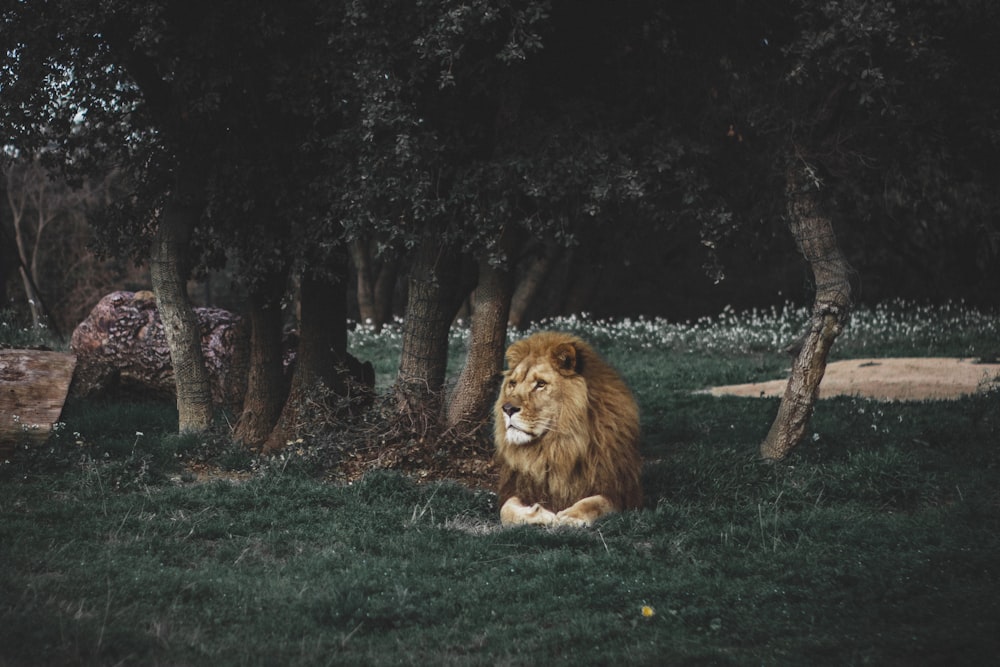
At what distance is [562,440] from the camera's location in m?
7.81

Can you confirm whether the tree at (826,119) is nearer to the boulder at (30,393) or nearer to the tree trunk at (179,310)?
the tree trunk at (179,310)

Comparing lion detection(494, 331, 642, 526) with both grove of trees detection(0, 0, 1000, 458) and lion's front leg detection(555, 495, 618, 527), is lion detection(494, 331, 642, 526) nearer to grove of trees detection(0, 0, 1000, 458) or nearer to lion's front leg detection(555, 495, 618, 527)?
lion's front leg detection(555, 495, 618, 527)

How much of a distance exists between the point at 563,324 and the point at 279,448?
12461 mm

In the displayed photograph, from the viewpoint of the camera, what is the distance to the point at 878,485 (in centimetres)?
872

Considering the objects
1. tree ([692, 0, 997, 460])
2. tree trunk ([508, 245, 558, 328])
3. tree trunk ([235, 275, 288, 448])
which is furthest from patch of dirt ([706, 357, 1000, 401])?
tree trunk ([508, 245, 558, 328])

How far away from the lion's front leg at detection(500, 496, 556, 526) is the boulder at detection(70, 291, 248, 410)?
19.8 ft

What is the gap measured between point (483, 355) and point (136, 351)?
5705mm

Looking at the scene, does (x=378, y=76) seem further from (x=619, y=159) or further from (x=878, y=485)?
(x=878, y=485)

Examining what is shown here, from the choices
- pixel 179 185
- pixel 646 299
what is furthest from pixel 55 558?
pixel 646 299

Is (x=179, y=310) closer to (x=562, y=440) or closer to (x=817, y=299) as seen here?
(x=562, y=440)

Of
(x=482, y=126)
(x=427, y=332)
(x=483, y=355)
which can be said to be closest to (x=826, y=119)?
(x=482, y=126)

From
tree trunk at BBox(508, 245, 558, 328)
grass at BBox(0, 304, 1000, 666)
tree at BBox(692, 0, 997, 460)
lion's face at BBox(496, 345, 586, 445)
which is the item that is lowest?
grass at BBox(0, 304, 1000, 666)

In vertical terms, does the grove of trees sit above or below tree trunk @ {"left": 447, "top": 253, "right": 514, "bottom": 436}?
above

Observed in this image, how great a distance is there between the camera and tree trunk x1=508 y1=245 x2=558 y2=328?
78.4 feet
